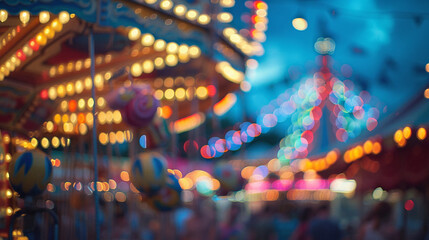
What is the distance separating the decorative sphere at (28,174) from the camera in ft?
14.1

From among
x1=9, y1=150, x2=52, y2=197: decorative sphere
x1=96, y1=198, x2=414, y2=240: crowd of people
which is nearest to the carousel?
x1=9, y1=150, x2=52, y2=197: decorative sphere

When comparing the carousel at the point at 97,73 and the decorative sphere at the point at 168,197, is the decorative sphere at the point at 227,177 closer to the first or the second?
the carousel at the point at 97,73

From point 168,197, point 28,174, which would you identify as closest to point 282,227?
point 168,197

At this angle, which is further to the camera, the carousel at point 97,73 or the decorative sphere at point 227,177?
the decorative sphere at point 227,177

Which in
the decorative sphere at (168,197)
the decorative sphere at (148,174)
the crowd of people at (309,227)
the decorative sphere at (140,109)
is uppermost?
the decorative sphere at (140,109)

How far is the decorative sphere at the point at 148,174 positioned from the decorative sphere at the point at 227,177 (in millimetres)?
1733

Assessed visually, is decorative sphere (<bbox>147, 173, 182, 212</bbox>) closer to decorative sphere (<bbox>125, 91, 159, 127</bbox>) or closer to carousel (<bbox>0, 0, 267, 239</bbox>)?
carousel (<bbox>0, 0, 267, 239</bbox>)

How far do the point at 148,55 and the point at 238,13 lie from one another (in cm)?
128

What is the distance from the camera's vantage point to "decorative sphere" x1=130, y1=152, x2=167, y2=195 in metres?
5.40

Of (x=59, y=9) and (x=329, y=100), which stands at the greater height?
(x=329, y=100)

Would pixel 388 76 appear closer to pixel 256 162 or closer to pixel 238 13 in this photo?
pixel 238 13

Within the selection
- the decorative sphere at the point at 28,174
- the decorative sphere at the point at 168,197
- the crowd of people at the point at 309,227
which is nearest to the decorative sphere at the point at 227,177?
the crowd of people at the point at 309,227

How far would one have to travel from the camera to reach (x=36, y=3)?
405cm

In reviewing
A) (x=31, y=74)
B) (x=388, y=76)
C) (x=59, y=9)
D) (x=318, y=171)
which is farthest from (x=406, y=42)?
(x=59, y=9)
